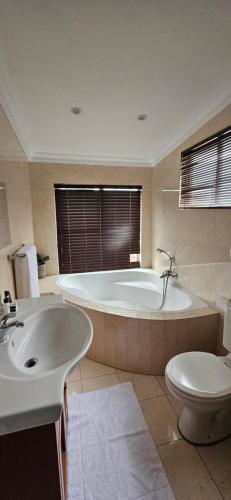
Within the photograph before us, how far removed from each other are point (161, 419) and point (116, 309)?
886mm

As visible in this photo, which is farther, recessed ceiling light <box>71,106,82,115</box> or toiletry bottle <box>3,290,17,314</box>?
recessed ceiling light <box>71,106,82,115</box>

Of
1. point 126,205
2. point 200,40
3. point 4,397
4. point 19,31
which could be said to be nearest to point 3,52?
point 19,31

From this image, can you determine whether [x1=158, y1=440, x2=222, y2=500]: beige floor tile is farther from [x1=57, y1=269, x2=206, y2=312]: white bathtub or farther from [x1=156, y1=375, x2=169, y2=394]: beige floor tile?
[x1=57, y1=269, x2=206, y2=312]: white bathtub

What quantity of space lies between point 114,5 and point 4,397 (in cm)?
165

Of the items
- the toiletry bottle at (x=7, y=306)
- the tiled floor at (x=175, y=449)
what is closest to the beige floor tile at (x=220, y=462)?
the tiled floor at (x=175, y=449)

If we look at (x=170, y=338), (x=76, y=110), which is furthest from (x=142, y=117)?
(x=170, y=338)

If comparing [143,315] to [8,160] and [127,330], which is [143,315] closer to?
[127,330]

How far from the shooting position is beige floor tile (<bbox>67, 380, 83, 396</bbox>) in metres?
1.75

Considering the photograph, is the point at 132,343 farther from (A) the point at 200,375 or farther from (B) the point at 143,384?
(A) the point at 200,375

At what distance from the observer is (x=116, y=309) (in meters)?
2.03

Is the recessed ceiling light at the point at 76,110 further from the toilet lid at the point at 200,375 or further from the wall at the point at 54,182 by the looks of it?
the toilet lid at the point at 200,375

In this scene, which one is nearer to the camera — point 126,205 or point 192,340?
point 192,340

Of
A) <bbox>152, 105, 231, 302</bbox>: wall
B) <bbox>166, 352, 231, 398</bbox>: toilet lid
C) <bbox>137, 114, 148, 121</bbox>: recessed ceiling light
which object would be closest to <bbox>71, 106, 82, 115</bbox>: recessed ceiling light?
<bbox>137, 114, 148, 121</bbox>: recessed ceiling light

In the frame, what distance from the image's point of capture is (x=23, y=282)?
5.77 ft
